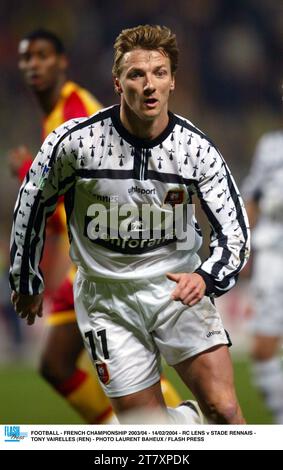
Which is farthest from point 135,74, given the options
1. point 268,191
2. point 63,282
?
point 268,191

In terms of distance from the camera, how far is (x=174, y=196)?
3.34 m

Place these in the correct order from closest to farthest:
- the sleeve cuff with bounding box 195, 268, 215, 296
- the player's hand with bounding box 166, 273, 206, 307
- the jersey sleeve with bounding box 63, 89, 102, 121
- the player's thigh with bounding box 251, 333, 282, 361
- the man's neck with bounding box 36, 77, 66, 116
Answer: the player's hand with bounding box 166, 273, 206, 307 < the sleeve cuff with bounding box 195, 268, 215, 296 < the jersey sleeve with bounding box 63, 89, 102, 121 < the man's neck with bounding box 36, 77, 66, 116 < the player's thigh with bounding box 251, 333, 282, 361

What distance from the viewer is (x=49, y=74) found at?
4.53m

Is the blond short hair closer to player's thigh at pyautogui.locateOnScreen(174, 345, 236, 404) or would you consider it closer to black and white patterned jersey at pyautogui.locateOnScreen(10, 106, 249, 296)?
black and white patterned jersey at pyautogui.locateOnScreen(10, 106, 249, 296)

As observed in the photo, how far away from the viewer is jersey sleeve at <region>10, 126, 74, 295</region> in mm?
3295

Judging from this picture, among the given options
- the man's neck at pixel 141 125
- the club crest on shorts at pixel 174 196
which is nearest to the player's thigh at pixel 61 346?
the club crest on shorts at pixel 174 196

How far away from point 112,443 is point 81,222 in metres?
1.02

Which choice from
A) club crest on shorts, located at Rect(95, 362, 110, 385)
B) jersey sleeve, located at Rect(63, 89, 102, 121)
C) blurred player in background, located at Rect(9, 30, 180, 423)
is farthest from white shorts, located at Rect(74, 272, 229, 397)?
jersey sleeve, located at Rect(63, 89, 102, 121)

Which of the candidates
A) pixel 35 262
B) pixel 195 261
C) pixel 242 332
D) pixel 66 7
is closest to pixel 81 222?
pixel 35 262

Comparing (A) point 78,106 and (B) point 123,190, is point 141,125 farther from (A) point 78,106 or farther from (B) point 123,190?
(A) point 78,106

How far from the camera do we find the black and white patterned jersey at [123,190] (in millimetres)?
3273

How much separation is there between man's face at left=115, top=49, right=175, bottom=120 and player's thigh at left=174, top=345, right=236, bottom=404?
82 centimetres
